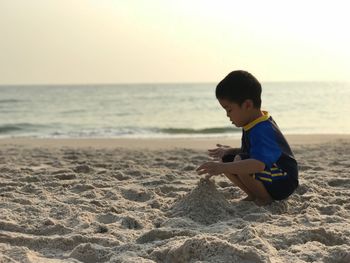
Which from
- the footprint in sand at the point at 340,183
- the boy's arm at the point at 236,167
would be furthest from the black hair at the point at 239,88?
the footprint in sand at the point at 340,183

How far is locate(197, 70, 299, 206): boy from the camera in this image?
10.0 ft

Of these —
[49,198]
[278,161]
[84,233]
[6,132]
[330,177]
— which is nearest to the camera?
[84,233]

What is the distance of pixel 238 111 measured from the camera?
10.3 feet

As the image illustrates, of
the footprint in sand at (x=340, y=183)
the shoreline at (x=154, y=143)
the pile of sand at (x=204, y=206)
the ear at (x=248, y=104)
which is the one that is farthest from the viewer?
the shoreline at (x=154, y=143)

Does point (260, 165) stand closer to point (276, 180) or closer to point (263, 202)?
point (276, 180)

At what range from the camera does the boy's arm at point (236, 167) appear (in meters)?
3.02

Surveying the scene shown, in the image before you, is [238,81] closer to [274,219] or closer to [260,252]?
[274,219]

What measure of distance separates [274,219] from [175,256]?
1.00 m

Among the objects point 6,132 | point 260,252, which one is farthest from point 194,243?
point 6,132

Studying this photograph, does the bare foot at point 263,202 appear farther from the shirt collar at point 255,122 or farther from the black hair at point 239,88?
the black hair at point 239,88

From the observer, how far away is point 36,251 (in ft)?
7.88

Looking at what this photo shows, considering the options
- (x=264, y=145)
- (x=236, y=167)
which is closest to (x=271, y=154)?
(x=264, y=145)

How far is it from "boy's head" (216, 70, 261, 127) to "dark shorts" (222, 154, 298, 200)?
0.31m

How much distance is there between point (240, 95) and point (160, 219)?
98 centimetres
